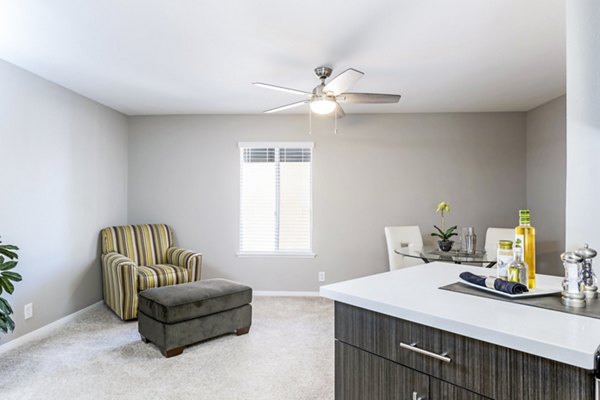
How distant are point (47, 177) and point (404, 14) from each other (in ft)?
11.6

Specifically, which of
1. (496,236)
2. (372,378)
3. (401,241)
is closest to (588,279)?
(372,378)

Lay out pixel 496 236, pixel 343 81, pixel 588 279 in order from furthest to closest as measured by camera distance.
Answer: pixel 496 236 < pixel 343 81 < pixel 588 279

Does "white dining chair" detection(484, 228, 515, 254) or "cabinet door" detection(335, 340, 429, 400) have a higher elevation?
"white dining chair" detection(484, 228, 515, 254)

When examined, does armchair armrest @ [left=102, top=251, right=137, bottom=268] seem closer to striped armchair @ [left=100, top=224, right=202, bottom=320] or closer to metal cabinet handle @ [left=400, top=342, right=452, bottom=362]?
striped armchair @ [left=100, top=224, right=202, bottom=320]

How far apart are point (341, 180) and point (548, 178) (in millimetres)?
2504

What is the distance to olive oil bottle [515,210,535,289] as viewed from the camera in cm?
127

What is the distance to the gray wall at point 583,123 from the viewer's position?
4.03 feet

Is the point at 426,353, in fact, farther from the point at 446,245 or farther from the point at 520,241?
the point at 446,245

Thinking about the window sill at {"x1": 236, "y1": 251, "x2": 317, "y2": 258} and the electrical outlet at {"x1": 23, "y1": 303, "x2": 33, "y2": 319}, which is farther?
the window sill at {"x1": 236, "y1": 251, "x2": 317, "y2": 258}

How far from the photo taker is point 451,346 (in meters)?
1.02

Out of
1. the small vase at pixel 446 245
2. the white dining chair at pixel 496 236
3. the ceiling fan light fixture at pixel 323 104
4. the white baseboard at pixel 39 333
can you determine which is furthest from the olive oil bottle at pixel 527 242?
the white baseboard at pixel 39 333

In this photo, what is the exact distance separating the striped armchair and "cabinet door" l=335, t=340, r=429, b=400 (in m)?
2.95

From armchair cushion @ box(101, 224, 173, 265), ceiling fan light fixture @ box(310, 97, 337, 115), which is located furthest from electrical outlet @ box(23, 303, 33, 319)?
ceiling fan light fixture @ box(310, 97, 337, 115)

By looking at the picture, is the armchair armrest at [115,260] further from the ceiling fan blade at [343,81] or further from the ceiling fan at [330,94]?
the ceiling fan blade at [343,81]
